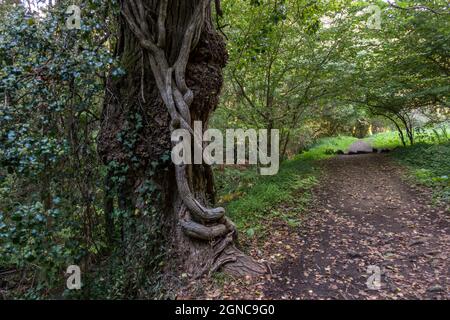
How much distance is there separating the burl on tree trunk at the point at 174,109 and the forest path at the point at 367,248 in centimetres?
51

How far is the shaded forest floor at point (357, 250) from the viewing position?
2.41 metres

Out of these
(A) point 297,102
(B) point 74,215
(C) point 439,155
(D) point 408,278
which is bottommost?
(D) point 408,278

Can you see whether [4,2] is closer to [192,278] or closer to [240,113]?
[240,113]

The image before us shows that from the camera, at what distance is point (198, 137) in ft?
9.23

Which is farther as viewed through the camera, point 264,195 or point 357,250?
point 264,195

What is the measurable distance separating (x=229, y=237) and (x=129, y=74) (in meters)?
2.06

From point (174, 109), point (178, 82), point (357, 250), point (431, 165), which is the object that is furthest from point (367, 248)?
point (431, 165)

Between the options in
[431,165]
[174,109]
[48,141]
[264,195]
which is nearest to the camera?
[48,141]

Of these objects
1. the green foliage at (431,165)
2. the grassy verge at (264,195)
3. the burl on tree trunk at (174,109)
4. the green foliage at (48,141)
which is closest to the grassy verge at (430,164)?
the green foliage at (431,165)

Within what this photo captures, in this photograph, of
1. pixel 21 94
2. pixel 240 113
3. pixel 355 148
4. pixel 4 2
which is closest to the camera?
pixel 21 94

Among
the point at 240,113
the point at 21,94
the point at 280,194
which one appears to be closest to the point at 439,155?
the point at 280,194

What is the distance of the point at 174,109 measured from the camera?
2.65 meters

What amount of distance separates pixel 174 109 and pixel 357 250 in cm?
259

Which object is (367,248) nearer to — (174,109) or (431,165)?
(174,109)
